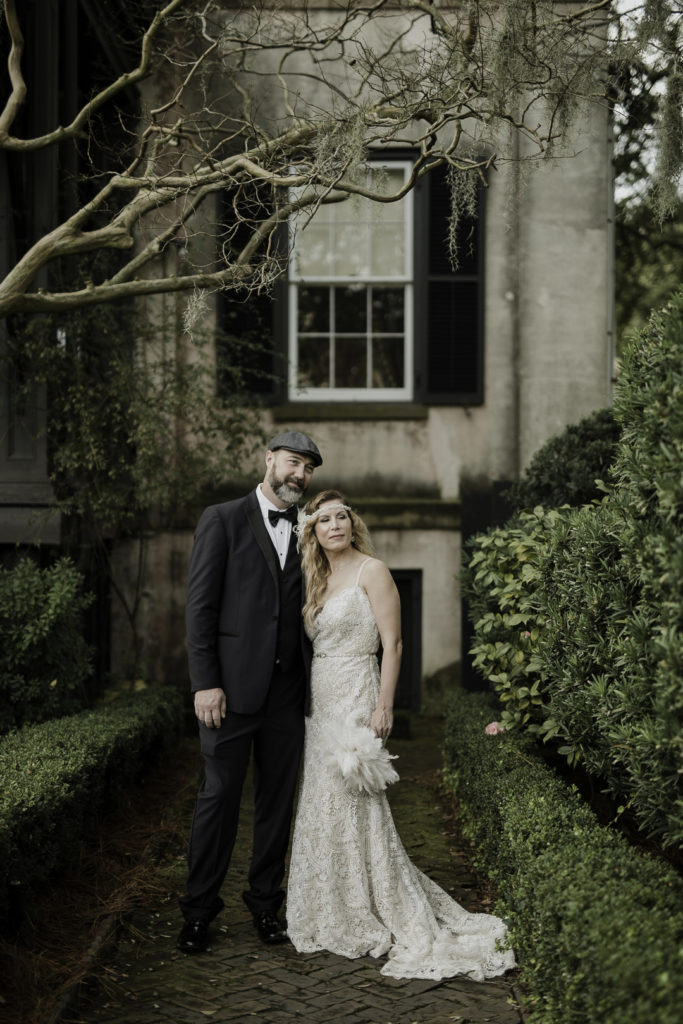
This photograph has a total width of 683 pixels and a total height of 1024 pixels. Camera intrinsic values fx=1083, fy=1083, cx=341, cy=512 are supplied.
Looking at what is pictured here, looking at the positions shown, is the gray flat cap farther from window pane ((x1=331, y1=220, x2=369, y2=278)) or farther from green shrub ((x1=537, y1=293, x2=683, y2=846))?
window pane ((x1=331, y1=220, x2=369, y2=278))

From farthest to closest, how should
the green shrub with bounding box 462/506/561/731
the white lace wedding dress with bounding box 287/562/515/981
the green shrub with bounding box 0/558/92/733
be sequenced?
1. the green shrub with bounding box 0/558/92/733
2. the green shrub with bounding box 462/506/561/731
3. the white lace wedding dress with bounding box 287/562/515/981

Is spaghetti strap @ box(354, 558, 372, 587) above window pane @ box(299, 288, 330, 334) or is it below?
below

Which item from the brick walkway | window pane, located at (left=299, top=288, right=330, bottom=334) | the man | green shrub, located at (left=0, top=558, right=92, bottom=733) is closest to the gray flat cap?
the man

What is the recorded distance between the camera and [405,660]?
10469mm

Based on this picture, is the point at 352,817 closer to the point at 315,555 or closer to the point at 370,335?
the point at 315,555

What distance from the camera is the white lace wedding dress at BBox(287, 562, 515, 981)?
470 cm

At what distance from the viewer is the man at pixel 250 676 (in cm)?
484

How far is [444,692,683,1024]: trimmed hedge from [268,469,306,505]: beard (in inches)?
67.1

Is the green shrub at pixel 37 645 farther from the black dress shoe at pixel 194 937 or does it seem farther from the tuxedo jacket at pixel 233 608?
the black dress shoe at pixel 194 937

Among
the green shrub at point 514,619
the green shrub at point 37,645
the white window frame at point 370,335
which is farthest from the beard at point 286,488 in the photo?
the white window frame at point 370,335

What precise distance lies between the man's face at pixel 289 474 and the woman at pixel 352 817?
130 millimetres

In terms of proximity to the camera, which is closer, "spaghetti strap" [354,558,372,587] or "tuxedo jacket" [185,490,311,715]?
"tuxedo jacket" [185,490,311,715]

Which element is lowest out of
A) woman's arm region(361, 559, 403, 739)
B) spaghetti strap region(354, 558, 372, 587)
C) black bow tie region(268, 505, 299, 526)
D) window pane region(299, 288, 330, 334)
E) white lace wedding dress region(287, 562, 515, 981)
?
white lace wedding dress region(287, 562, 515, 981)

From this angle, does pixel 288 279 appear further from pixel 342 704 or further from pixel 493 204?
pixel 342 704
